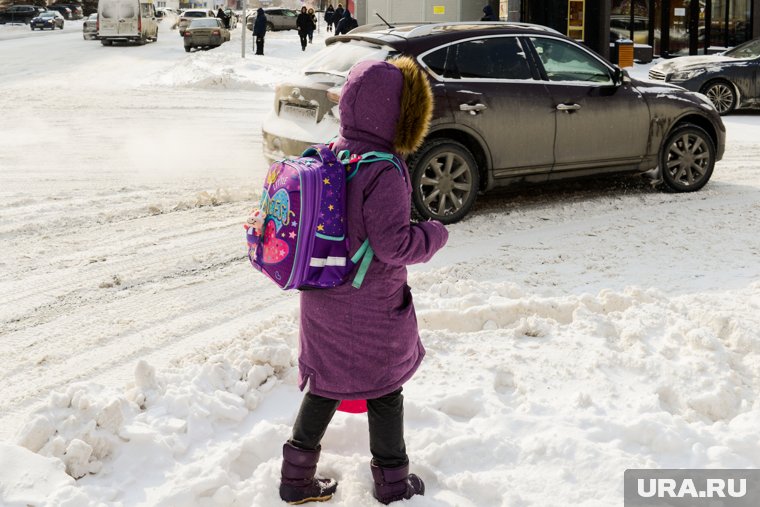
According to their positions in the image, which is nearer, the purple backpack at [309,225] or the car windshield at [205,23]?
the purple backpack at [309,225]

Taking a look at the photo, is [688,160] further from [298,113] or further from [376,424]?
[376,424]

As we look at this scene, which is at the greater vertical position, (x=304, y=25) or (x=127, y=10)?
(x=127, y=10)

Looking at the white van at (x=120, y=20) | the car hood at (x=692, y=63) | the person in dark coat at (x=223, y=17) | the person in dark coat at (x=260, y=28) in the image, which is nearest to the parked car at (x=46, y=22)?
the person in dark coat at (x=223, y=17)

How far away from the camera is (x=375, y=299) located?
10.2ft

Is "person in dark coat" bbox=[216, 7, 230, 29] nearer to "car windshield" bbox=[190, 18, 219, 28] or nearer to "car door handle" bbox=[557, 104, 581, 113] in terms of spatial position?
"car windshield" bbox=[190, 18, 219, 28]

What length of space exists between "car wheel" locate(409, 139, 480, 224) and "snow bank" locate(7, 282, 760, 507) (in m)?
Answer: 2.19

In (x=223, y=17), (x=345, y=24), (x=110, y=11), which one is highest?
(x=223, y=17)

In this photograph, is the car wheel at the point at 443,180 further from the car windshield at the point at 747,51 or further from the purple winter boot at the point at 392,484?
the car windshield at the point at 747,51

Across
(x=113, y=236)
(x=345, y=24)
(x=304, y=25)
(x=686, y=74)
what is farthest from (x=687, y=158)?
(x=304, y=25)

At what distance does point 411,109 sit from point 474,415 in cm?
153

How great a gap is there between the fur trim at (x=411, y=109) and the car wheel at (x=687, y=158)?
5905 millimetres

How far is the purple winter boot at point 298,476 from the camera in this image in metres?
3.26

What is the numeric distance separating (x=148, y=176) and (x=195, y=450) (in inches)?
254

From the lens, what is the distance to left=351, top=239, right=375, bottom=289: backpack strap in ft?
9.99
